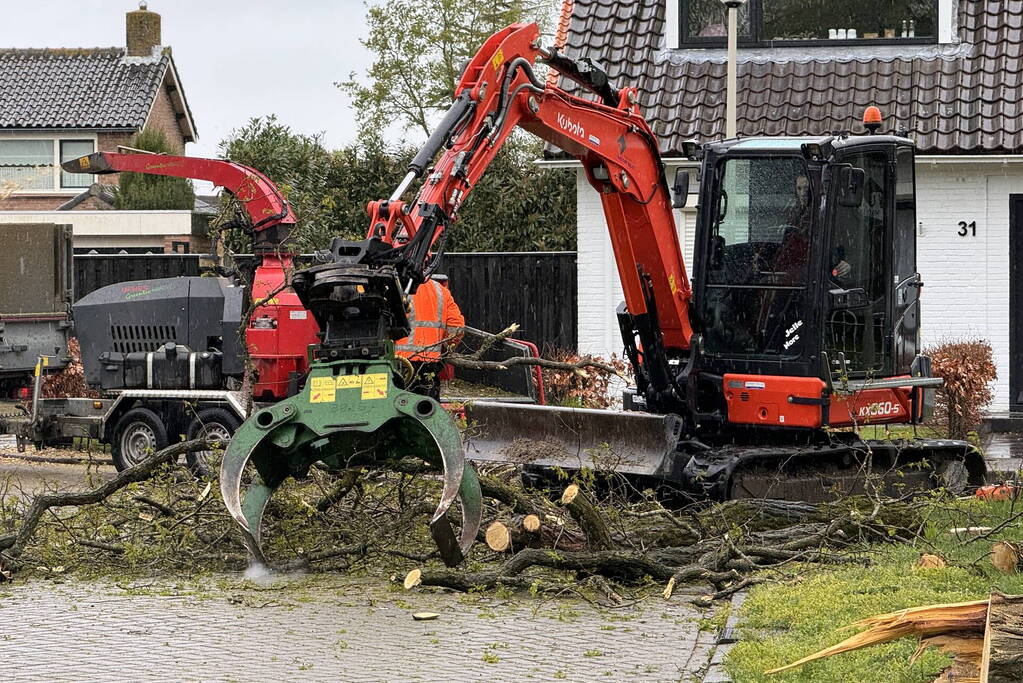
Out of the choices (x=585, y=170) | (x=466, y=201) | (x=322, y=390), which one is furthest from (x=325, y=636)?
(x=466, y=201)

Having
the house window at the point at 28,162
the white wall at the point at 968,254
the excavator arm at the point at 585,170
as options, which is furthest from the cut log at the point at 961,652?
the house window at the point at 28,162

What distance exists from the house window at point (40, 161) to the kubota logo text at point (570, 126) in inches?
1351

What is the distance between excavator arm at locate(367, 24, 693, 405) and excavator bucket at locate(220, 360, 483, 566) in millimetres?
863

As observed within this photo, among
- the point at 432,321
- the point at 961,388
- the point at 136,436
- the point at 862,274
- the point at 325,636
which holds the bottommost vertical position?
the point at 325,636

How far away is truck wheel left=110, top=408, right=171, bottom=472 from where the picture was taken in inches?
595

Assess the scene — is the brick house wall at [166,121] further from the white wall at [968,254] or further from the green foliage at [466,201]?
the white wall at [968,254]

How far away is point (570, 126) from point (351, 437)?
139 inches

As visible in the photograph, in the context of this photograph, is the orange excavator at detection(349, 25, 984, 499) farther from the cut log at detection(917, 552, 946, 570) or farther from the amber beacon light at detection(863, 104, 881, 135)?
the cut log at detection(917, 552, 946, 570)

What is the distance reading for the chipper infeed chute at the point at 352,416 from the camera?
862 centimetres

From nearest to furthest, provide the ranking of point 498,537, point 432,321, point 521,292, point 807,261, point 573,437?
point 498,537
point 807,261
point 573,437
point 432,321
point 521,292

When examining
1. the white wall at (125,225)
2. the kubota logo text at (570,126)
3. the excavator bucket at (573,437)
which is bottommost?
the excavator bucket at (573,437)

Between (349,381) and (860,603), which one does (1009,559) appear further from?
(349,381)

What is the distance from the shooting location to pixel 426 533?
10195 millimetres

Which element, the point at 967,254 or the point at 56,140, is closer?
the point at 967,254
